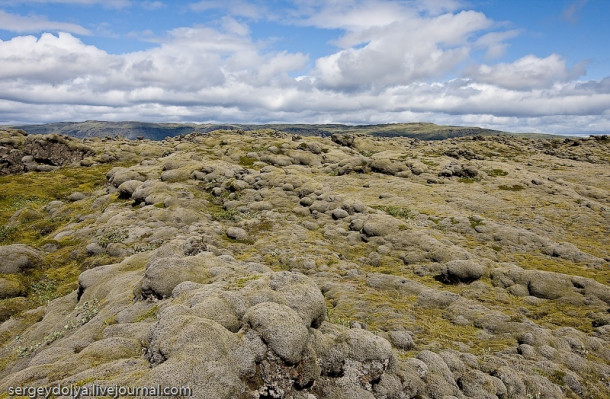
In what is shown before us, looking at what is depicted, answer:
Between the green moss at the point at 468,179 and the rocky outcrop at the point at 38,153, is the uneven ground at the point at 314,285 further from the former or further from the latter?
the rocky outcrop at the point at 38,153

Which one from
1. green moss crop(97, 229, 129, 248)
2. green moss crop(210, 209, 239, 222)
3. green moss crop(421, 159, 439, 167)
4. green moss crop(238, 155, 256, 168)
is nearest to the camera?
green moss crop(97, 229, 129, 248)

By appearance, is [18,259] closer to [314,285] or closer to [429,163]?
[314,285]

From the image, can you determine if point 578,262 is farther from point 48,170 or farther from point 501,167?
point 48,170

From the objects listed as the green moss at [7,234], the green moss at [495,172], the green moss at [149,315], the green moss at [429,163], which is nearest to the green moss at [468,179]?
the green moss at [495,172]

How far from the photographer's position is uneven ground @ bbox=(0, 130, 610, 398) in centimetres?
1547

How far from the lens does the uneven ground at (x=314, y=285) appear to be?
15.5m

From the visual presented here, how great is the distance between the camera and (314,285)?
2053 centimetres

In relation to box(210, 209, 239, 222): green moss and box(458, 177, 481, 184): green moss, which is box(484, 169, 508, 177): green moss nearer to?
box(458, 177, 481, 184): green moss

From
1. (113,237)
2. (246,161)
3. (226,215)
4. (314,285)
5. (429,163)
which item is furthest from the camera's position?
(246,161)

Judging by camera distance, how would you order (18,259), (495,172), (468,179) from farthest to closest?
(495,172) → (468,179) → (18,259)

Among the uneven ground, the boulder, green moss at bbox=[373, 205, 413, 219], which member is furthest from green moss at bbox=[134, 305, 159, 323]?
green moss at bbox=[373, 205, 413, 219]

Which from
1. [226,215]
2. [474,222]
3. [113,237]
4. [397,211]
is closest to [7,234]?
[113,237]

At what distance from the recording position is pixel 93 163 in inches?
5408

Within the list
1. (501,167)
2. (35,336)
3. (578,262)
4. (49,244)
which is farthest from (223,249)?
(501,167)
